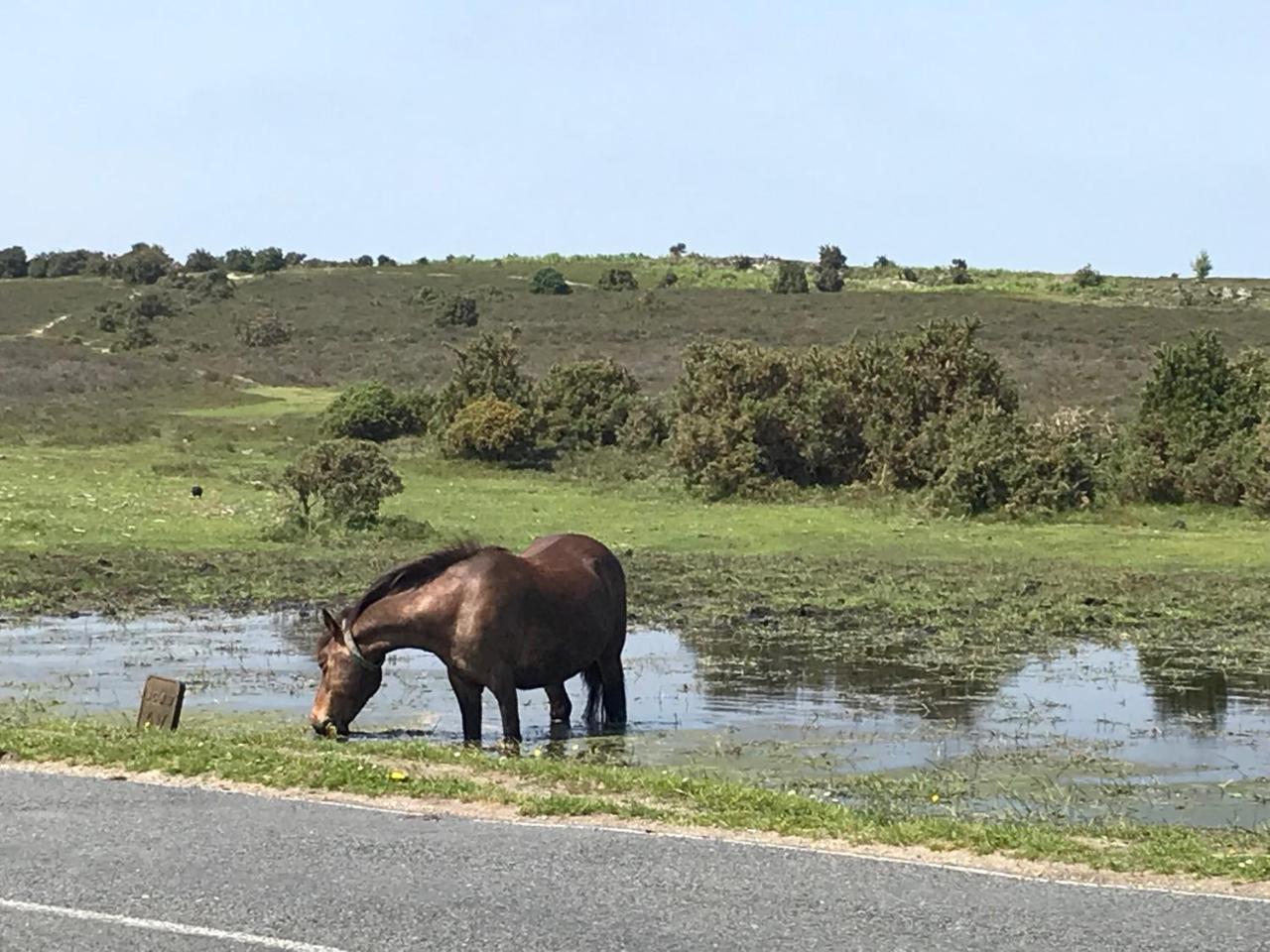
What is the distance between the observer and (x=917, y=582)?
1008 inches

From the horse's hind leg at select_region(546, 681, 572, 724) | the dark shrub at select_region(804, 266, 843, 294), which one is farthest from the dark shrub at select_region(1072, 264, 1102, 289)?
the horse's hind leg at select_region(546, 681, 572, 724)

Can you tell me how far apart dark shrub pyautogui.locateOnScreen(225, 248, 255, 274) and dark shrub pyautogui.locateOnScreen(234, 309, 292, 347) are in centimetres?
3246

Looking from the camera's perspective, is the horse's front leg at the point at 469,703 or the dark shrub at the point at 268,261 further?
the dark shrub at the point at 268,261

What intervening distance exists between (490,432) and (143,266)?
68.2m

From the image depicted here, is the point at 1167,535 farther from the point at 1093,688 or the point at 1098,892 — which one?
the point at 1098,892

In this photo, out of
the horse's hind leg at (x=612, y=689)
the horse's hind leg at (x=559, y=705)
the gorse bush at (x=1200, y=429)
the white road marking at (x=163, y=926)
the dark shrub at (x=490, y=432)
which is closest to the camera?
the white road marking at (x=163, y=926)

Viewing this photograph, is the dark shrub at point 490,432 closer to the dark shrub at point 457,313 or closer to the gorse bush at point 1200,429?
the gorse bush at point 1200,429

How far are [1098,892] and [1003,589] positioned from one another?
16.4m

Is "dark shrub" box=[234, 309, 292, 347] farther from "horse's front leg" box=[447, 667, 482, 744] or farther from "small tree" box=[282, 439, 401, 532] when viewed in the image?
"horse's front leg" box=[447, 667, 482, 744]

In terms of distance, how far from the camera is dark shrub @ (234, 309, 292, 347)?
79688 mm

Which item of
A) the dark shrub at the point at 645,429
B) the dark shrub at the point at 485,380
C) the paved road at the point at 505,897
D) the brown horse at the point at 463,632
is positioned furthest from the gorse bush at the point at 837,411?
the paved road at the point at 505,897

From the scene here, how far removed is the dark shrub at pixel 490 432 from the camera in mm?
43750

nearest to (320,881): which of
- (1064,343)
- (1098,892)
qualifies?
(1098,892)

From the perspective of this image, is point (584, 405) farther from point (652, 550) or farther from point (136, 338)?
point (136, 338)
